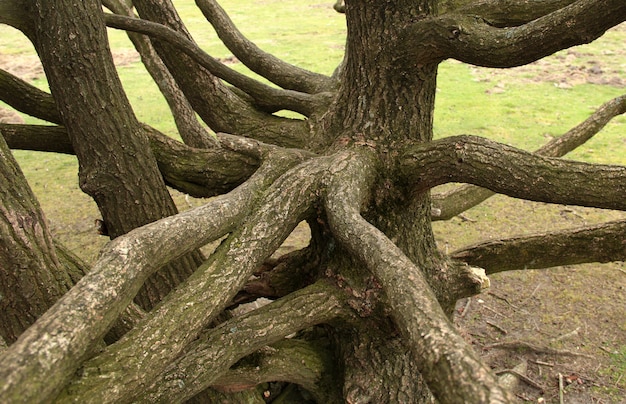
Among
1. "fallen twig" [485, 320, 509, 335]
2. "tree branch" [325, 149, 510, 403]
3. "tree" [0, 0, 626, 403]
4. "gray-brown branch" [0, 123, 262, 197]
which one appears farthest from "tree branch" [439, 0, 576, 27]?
"fallen twig" [485, 320, 509, 335]

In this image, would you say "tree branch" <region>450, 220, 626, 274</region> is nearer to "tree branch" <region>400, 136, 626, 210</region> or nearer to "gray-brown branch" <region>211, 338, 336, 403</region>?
"tree branch" <region>400, 136, 626, 210</region>

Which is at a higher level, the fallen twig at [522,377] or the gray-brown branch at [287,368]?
the gray-brown branch at [287,368]

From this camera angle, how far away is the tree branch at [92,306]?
1.37 m

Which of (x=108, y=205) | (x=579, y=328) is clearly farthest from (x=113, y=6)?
(x=579, y=328)

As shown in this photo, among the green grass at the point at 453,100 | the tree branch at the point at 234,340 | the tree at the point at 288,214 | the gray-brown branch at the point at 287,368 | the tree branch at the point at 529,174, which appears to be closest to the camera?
the tree at the point at 288,214

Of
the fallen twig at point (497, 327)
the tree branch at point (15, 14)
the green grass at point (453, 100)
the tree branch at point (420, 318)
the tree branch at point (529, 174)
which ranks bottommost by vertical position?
the fallen twig at point (497, 327)

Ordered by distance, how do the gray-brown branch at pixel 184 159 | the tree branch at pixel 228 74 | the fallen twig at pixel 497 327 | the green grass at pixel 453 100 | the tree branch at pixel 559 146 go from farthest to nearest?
the green grass at pixel 453 100 < the fallen twig at pixel 497 327 < the tree branch at pixel 559 146 < the tree branch at pixel 228 74 < the gray-brown branch at pixel 184 159

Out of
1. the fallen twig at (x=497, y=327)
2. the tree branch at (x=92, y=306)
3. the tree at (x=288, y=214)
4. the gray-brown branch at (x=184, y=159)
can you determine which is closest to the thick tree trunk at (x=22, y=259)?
the tree at (x=288, y=214)

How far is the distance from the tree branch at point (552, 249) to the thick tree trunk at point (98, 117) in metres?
1.56

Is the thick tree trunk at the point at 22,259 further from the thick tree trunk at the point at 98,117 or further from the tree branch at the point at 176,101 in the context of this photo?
the tree branch at the point at 176,101

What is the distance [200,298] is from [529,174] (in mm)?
1259

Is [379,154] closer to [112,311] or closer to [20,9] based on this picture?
[112,311]

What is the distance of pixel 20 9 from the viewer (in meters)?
2.52

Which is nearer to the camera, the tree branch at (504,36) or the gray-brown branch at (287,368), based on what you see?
the tree branch at (504,36)
